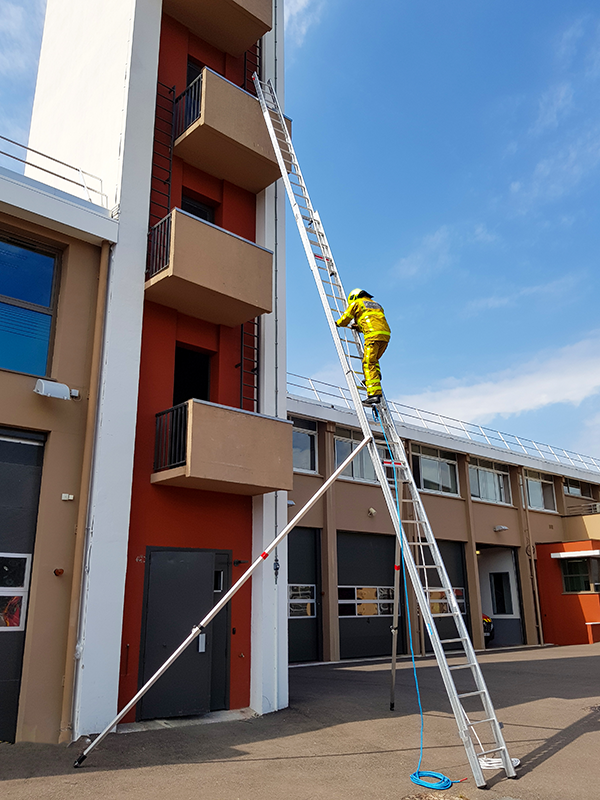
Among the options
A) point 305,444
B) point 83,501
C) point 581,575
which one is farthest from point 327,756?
point 581,575

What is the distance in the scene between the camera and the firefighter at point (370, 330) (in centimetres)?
869

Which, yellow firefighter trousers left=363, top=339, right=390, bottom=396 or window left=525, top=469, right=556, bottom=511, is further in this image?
window left=525, top=469, right=556, bottom=511

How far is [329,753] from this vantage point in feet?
25.2

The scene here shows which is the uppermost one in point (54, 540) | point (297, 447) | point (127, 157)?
point (127, 157)

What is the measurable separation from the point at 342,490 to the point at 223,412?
31.9ft

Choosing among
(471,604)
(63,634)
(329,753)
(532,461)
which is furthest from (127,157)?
(532,461)

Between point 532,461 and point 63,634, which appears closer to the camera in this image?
point 63,634

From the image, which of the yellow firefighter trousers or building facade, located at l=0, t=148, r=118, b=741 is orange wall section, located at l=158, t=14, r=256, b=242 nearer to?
building facade, located at l=0, t=148, r=118, b=741

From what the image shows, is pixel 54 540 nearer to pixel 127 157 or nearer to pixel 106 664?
pixel 106 664

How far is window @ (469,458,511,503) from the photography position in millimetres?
24234

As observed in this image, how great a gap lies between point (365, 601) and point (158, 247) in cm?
1268

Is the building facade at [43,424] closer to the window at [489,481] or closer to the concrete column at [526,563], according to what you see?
the window at [489,481]

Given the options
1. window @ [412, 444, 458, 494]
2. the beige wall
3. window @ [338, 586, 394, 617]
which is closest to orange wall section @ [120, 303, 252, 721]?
the beige wall

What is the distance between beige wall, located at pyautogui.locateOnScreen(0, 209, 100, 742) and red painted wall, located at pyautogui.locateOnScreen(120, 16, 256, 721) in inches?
37.9
